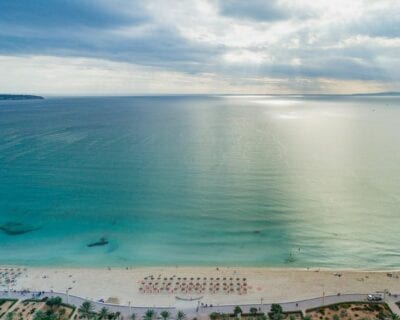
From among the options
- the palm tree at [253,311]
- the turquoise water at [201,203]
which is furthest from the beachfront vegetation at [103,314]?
the palm tree at [253,311]

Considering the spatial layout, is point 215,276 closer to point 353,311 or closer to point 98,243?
point 353,311

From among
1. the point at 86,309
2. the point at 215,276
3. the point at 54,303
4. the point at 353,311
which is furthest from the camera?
the point at 215,276

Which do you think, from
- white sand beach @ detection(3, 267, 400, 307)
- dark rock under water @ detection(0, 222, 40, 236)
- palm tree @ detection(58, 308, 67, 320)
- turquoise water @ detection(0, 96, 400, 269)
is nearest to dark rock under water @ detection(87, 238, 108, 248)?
turquoise water @ detection(0, 96, 400, 269)

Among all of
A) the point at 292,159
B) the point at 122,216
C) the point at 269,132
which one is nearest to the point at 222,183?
the point at 122,216

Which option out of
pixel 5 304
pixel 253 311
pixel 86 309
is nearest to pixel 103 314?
pixel 86 309

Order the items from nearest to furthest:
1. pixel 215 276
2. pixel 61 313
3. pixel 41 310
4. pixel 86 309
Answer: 1. pixel 86 309
2. pixel 61 313
3. pixel 41 310
4. pixel 215 276

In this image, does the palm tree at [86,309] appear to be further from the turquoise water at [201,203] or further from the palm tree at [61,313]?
the turquoise water at [201,203]

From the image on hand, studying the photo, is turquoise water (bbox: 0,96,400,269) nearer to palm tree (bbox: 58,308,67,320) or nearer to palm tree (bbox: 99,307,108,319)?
palm tree (bbox: 58,308,67,320)

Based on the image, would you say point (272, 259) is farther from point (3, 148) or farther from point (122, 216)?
point (3, 148)
